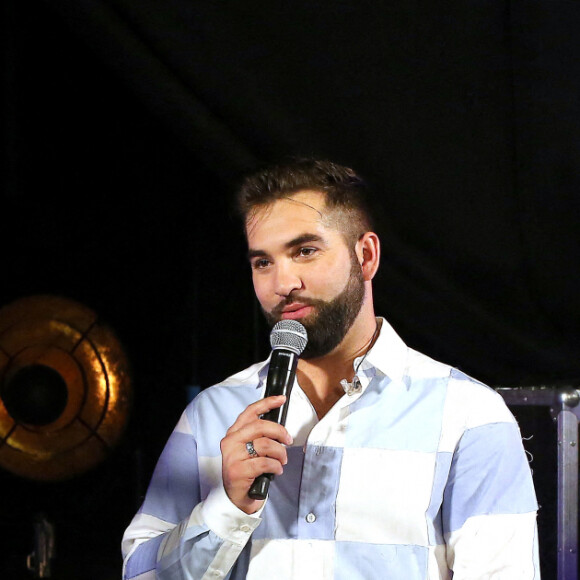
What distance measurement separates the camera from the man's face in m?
1.29

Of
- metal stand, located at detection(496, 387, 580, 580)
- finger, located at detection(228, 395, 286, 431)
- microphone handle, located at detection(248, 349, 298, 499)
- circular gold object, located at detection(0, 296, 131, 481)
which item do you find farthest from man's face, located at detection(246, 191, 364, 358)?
circular gold object, located at detection(0, 296, 131, 481)

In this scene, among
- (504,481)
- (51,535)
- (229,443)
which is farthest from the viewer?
(51,535)

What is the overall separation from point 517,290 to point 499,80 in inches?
20.0

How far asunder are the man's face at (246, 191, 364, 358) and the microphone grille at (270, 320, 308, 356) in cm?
5

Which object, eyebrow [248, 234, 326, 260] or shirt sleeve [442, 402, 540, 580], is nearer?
shirt sleeve [442, 402, 540, 580]

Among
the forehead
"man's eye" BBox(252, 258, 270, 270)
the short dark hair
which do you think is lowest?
"man's eye" BBox(252, 258, 270, 270)

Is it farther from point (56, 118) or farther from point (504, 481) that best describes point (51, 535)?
point (504, 481)

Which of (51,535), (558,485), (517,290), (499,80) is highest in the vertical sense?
(499,80)

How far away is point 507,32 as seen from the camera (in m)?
1.87

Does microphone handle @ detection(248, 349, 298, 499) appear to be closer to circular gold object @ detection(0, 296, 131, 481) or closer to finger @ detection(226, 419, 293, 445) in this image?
finger @ detection(226, 419, 293, 445)

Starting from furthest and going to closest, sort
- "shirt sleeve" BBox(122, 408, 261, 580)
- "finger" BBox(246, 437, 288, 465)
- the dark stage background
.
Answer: the dark stage background, "shirt sleeve" BBox(122, 408, 261, 580), "finger" BBox(246, 437, 288, 465)

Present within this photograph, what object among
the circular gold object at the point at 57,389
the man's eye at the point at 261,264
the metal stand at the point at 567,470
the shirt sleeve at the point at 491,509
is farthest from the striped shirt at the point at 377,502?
the circular gold object at the point at 57,389

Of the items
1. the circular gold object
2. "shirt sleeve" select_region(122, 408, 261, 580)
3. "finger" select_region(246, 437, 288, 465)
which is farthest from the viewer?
the circular gold object

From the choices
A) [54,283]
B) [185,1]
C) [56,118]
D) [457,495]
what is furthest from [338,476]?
[56,118]
